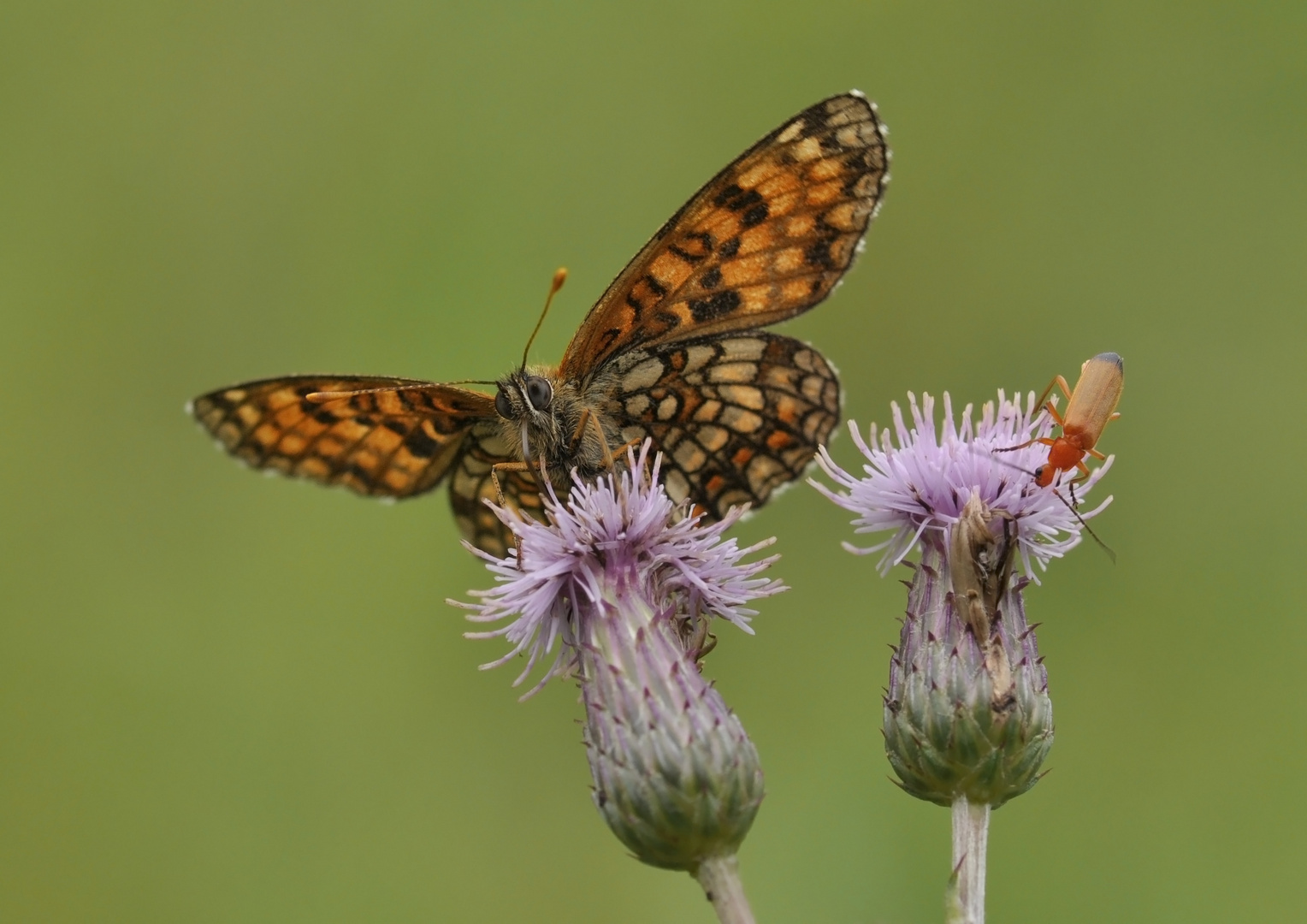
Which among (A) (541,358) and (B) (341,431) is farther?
(A) (541,358)

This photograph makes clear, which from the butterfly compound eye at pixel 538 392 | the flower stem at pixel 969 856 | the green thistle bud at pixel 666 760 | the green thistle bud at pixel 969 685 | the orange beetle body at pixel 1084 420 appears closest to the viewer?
the flower stem at pixel 969 856

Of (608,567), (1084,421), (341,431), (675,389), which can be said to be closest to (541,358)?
(341,431)

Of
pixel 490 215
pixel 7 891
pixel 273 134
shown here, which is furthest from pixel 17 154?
pixel 7 891

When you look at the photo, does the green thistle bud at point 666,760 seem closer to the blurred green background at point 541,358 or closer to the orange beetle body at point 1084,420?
the orange beetle body at point 1084,420

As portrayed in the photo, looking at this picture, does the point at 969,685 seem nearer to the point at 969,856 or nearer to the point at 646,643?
the point at 969,856

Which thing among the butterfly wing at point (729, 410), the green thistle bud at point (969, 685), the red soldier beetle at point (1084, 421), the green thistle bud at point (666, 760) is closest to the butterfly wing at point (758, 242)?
the butterfly wing at point (729, 410)

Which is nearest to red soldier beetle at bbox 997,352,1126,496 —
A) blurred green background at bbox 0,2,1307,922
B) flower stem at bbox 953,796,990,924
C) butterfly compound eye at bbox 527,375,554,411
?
flower stem at bbox 953,796,990,924
